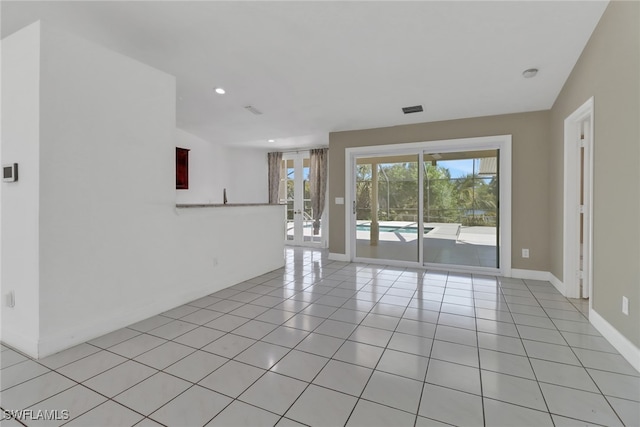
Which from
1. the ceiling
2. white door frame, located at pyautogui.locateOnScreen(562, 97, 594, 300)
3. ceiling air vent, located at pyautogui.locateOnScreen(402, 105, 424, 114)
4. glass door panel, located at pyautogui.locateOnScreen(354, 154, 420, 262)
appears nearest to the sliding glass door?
glass door panel, located at pyautogui.locateOnScreen(354, 154, 420, 262)

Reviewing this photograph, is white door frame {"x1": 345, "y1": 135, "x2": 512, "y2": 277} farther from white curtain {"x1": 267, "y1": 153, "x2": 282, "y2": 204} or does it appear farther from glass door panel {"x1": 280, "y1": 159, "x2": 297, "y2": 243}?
white curtain {"x1": 267, "y1": 153, "x2": 282, "y2": 204}

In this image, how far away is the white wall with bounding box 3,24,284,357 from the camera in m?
2.23

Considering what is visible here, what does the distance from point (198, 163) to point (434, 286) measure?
536 centimetres

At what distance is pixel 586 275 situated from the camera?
11.4ft

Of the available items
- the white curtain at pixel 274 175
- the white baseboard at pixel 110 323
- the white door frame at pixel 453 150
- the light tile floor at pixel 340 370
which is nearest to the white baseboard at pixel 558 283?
the light tile floor at pixel 340 370

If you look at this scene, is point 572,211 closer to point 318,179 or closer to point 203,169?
point 318,179

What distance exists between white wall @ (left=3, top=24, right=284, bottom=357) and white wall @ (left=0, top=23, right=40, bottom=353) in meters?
0.05

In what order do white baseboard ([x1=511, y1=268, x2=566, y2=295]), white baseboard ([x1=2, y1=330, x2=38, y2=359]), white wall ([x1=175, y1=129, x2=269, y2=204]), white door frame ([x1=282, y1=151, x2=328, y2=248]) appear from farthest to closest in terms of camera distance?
white door frame ([x1=282, y1=151, x2=328, y2=248]) < white wall ([x1=175, y1=129, x2=269, y2=204]) < white baseboard ([x1=511, y1=268, x2=566, y2=295]) < white baseboard ([x1=2, y1=330, x2=38, y2=359])

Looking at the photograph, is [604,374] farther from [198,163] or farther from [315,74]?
[198,163]

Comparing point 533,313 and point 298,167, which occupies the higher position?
point 298,167

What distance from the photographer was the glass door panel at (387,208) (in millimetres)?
5266

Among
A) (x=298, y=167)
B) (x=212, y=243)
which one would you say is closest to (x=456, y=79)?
(x=212, y=243)

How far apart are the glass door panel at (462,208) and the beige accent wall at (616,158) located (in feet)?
6.27

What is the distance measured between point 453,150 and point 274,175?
4.68m
